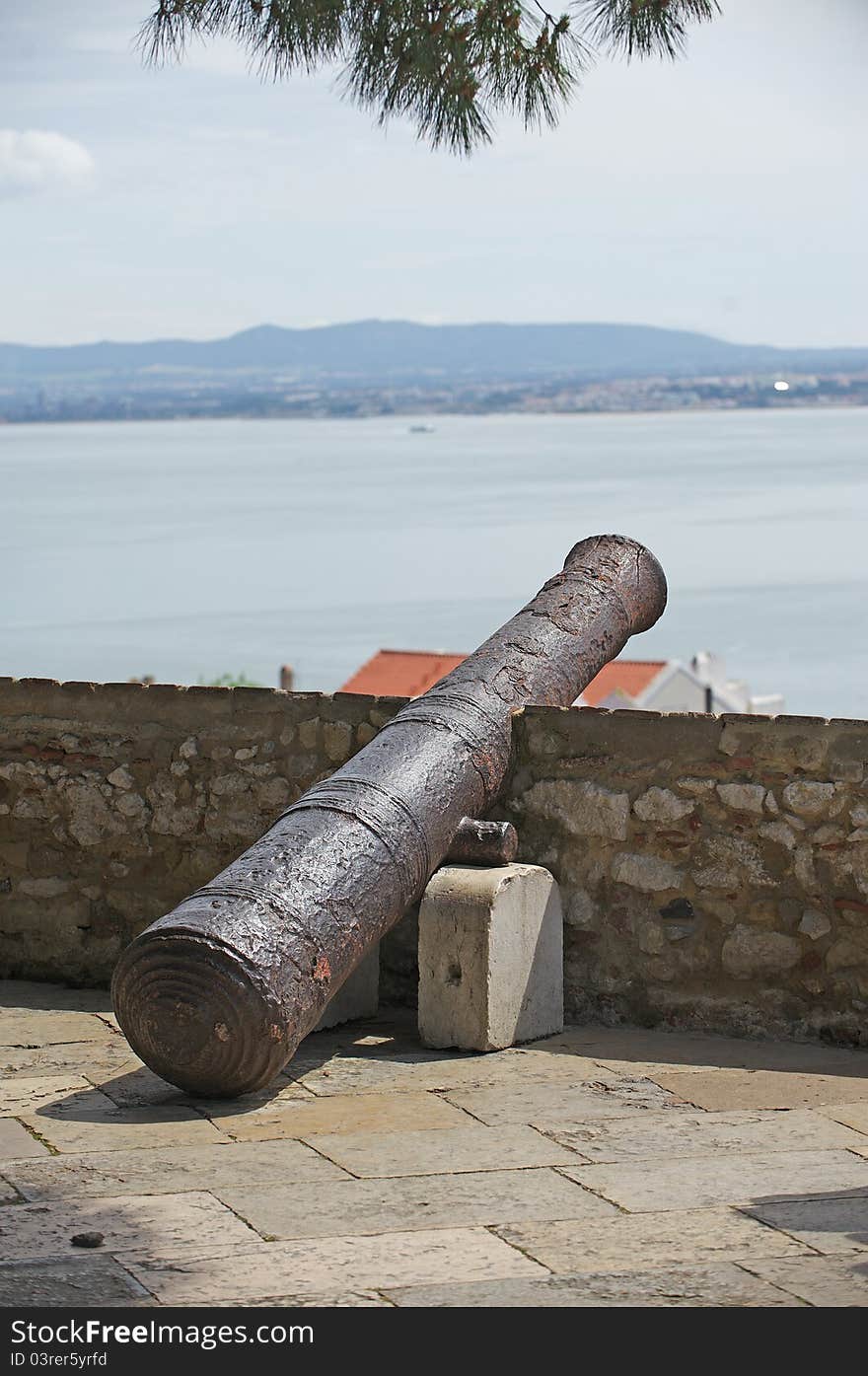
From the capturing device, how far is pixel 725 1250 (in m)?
3.36

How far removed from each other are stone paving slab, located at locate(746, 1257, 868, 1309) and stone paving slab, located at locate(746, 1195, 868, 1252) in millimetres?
90

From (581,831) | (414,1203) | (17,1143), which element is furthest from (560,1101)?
(17,1143)

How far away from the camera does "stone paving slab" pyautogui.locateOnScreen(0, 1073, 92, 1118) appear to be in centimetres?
450

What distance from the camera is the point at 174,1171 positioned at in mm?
3912

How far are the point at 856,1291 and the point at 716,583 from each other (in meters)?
82.3

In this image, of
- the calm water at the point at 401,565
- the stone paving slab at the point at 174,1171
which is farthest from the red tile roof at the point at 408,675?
the stone paving slab at the point at 174,1171

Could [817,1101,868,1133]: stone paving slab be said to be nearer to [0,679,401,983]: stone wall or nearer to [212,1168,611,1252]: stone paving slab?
[212,1168,611,1252]: stone paving slab

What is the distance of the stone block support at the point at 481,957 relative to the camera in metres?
4.99

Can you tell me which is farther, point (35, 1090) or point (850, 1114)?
point (35, 1090)

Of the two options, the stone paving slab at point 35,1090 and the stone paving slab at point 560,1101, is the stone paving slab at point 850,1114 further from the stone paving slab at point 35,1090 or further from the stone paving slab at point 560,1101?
the stone paving slab at point 35,1090

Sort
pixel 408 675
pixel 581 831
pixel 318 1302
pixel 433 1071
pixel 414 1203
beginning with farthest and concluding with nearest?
pixel 408 675 → pixel 581 831 → pixel 433 1071 → pixel 414 1203 → pixel 318 1302

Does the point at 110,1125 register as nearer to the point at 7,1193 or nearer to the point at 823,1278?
the point at 7,1193

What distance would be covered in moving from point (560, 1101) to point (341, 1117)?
0.57 meters

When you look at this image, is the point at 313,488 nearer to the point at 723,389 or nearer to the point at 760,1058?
the point at 723,389
